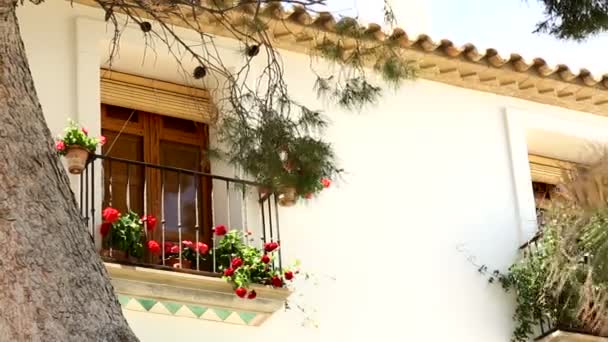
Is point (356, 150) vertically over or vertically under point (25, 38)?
under

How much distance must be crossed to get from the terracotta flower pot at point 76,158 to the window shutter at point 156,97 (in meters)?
1.27

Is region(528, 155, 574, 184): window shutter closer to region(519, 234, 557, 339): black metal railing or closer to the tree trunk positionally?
region(519, 234, 557, 339): black metal railing

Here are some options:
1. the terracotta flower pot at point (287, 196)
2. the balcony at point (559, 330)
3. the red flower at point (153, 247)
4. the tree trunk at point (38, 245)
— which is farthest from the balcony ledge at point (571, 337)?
the tree trunk at point (38, 245)

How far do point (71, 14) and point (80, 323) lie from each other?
5650mm

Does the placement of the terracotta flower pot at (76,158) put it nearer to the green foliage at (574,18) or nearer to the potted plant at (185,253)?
the potted plant at (185,253)

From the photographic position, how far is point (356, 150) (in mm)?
11531

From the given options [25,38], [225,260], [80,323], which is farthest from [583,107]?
[80,323]

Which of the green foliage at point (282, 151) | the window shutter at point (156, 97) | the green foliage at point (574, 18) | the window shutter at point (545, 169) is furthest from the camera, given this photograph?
the window shutter at point (545, 169)

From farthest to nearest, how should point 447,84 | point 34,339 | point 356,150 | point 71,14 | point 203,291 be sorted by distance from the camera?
point 447,84
point 356,150
point 71,14
point 203,291
point 34,339

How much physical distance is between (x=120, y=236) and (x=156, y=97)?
177 cm

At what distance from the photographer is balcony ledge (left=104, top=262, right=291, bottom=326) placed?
970 centimetres

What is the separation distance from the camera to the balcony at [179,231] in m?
9.81

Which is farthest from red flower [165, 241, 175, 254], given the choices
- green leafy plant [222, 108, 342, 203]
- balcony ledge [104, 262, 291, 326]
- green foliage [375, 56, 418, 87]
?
green foliage [375, 56, 418, 87]

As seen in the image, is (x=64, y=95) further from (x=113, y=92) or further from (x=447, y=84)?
(x=447, y=84)
